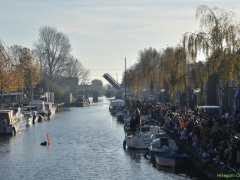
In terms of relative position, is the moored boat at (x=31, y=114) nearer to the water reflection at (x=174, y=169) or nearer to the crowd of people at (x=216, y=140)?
the crowd of people at (x=216, y=140)

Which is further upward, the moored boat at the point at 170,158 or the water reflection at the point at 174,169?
the moored boat at the point at 170,158

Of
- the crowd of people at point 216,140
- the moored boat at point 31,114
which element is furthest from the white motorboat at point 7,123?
the crowd of people at point 216,140

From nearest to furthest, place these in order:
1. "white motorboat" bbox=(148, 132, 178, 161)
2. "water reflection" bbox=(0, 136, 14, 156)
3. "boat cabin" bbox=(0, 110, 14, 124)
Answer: "white motorboat" bbox=(148, 132, 178, 161) < "water reflection" bbox=(0, 136, 14, 156) < "boat cabin" bbox=(0, 110, 14, 124)

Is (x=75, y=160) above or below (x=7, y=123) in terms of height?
below

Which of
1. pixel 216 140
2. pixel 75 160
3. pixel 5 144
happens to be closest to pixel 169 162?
pixel 216 140

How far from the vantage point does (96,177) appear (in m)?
30.4

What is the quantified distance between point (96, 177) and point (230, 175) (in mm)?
9006

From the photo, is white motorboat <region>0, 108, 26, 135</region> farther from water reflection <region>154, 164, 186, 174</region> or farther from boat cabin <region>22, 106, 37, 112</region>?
water reflection <region>154, 164, 186, 174</region>

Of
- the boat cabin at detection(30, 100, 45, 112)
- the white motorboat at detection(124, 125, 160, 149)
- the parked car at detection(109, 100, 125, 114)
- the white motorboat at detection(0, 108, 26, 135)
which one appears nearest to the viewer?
the white motorboat at detection(124, 125, 160, 149)

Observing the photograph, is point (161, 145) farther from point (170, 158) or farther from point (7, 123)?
point (7, 123)

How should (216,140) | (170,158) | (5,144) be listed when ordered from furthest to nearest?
(5,144) < (170,158) < (216,140)

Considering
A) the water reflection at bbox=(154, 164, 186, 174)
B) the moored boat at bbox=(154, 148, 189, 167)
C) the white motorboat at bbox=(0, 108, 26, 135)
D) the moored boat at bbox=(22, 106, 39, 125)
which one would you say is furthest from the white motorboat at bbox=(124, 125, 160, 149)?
the moored boat at bbox=(22, 106, 39, 125)

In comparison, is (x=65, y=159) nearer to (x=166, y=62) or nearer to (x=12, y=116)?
(x=12, y=116)

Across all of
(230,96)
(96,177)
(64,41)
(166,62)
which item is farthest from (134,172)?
(64,41)
